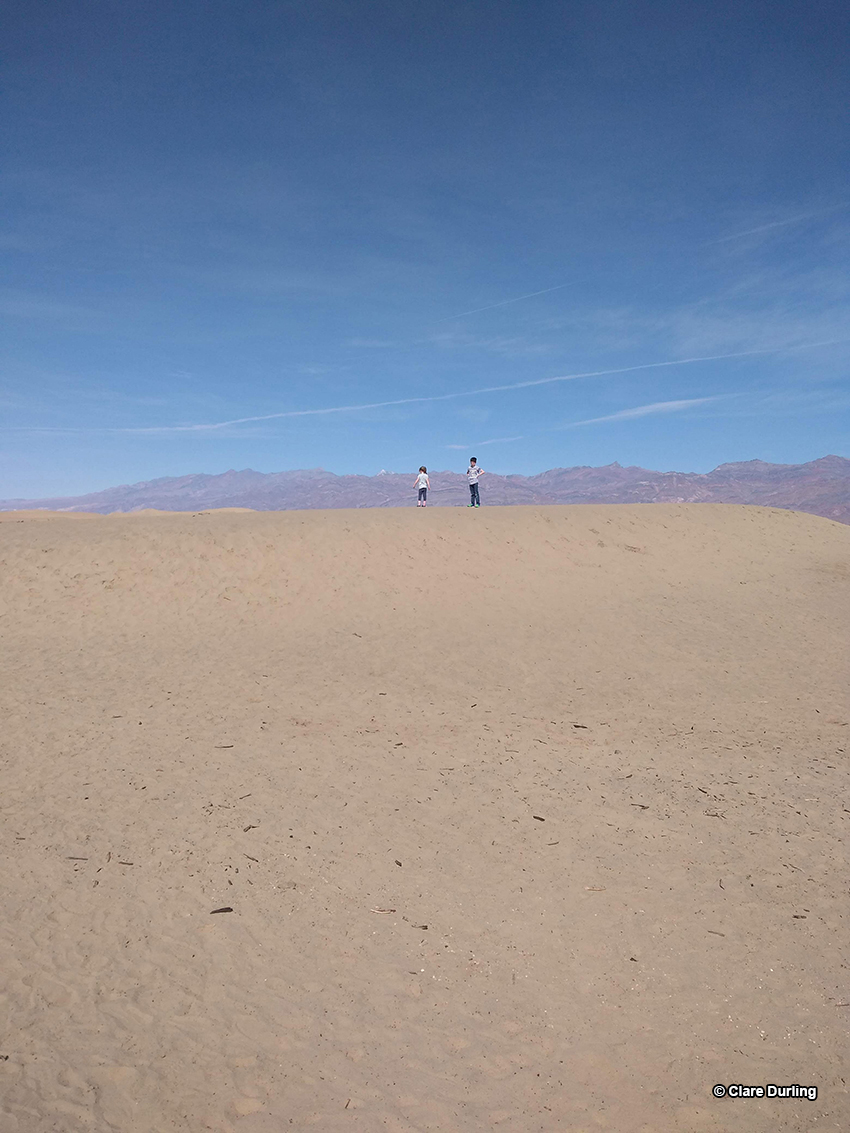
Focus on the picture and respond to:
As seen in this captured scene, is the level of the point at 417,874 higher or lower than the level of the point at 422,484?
lower

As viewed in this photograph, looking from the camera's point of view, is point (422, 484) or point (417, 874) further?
point (422, 484)

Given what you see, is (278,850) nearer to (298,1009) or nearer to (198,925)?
(198,925)

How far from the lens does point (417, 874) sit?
21.8 ft

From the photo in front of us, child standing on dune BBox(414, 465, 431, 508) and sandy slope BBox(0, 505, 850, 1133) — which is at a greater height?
child standing on dune BBox(414, 465, 431, 508)

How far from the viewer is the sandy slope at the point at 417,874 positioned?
4.37 meters

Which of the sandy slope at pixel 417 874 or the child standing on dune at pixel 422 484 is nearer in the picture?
the sandy slope at pixel 417 874

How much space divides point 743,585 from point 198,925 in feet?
64.0

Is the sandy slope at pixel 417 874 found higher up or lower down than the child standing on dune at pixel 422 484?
lower down

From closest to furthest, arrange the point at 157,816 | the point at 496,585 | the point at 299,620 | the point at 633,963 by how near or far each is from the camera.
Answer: the point at 633,963, the point at 157,816, the point at 299,620, the point at 496,585

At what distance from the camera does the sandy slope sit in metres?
4.37

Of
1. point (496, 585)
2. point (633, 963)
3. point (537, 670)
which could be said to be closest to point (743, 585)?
Result: point (496, 585)

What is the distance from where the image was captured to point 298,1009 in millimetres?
4918

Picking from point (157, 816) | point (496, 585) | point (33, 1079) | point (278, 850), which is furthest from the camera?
point (496, 585)

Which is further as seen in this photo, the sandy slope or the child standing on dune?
the child standing on dune
